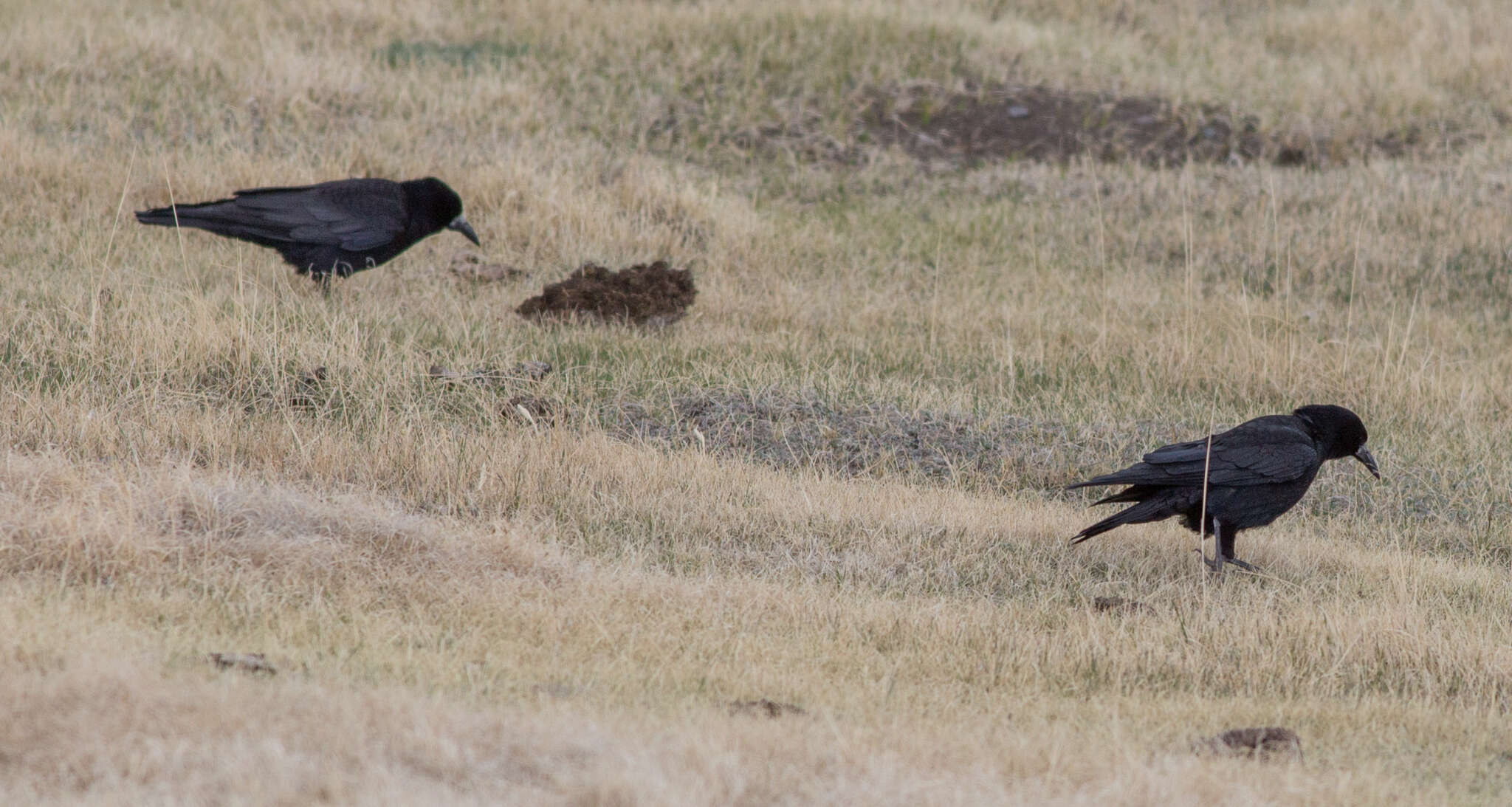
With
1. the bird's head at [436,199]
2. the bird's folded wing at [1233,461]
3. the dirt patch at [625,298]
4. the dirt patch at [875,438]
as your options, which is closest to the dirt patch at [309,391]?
the dirt patch at [875,438]

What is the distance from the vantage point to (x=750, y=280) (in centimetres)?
1113

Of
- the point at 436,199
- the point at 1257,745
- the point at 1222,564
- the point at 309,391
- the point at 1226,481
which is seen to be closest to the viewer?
the point at 1257,745

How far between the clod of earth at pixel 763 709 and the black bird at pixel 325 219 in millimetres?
5532

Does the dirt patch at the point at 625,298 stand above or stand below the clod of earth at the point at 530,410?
below

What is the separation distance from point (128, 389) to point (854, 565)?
145 inches

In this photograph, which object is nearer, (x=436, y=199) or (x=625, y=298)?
(x=436, y=199)

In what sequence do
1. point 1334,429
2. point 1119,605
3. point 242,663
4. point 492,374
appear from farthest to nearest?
point 492,374
point 1334,429
point 1119,605
point 242,663

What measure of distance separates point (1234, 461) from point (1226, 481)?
0.10 meters

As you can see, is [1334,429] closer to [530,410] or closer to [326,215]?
[530,410]

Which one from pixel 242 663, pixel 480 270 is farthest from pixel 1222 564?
pixel 480 270

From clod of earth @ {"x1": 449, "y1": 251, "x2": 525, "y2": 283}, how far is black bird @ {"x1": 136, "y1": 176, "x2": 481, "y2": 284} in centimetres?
125

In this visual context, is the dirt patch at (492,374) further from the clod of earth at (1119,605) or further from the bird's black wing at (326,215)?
the clod of earth at (1119,605)

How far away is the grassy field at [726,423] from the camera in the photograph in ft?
12.8

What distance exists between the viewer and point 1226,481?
620cm
